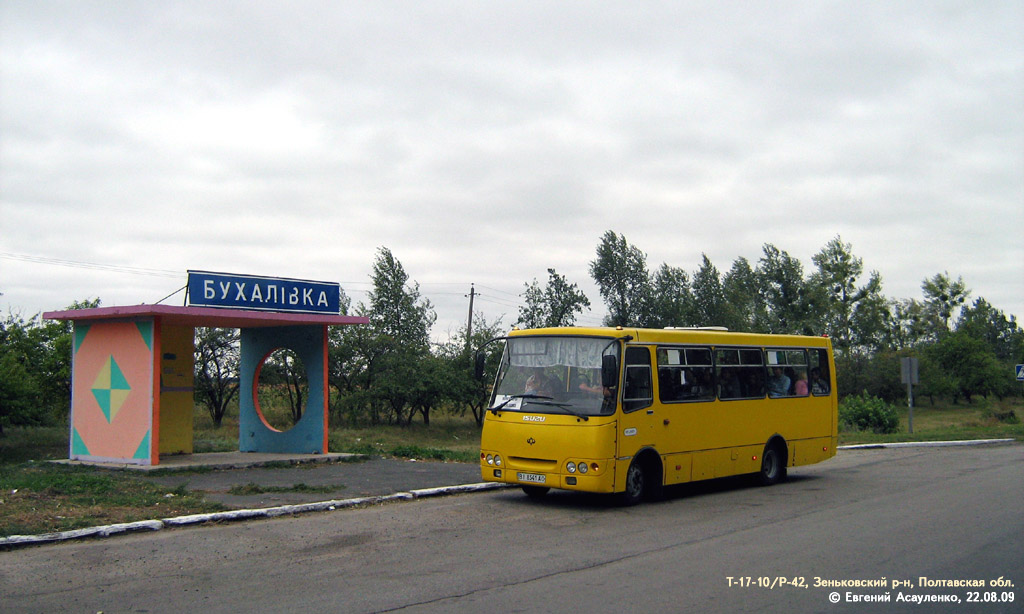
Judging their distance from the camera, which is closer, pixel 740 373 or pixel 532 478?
pixel 532 478

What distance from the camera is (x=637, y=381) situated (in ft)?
42.8

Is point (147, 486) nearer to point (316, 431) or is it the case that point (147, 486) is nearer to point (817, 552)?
point (316, 431)

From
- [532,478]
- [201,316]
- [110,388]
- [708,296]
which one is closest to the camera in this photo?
[532,478]

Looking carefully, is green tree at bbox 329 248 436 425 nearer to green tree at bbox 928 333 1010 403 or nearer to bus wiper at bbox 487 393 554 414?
bus wiper at bbox 487 393 554 414

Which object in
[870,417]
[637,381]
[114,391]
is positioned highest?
[637,381]

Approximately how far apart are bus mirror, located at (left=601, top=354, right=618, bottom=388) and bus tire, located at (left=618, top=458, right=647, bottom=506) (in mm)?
1624

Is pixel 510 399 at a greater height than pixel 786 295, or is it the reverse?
pixel 786 295

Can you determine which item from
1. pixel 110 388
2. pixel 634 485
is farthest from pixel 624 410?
pixel 110 388

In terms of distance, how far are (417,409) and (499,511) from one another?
1237 inches

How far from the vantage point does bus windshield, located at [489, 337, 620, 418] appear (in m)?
12.5

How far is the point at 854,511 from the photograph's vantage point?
12367mm

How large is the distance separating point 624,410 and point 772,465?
536cm

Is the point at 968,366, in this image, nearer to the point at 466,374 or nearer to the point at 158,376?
the point at 466,374

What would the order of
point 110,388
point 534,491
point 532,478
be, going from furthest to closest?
point 110,388 → point 534,491 → point 532,478
